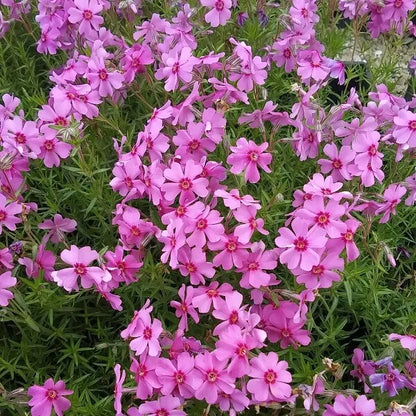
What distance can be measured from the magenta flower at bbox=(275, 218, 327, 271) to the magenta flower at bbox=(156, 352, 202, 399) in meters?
0.38

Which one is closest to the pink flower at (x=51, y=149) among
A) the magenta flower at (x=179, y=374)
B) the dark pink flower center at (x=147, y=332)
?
the dark pink flower center at (x=147, y=332)

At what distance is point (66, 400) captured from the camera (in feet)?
5.88

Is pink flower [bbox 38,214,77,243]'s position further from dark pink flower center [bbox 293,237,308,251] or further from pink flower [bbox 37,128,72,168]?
dark pink flower center [bbox 293,237,308,251]

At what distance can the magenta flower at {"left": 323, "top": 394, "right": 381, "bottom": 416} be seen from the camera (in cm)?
161

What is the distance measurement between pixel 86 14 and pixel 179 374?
5.05 feet

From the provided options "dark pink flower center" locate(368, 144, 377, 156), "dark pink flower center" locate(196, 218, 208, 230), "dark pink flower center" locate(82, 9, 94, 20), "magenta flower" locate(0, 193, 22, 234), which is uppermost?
"dark pink flower center" locate(82, 9, 94, 20)

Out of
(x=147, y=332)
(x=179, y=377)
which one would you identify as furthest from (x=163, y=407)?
(x=147, y=332)

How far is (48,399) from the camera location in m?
1.78

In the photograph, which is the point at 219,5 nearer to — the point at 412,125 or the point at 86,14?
the point at 86,14

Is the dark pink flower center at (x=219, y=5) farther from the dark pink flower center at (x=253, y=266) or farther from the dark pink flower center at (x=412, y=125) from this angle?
the dark pink flower center at (x=253, y=266)

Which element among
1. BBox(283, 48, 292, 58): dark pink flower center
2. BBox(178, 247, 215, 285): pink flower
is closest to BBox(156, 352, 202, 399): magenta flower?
BBox(178, 247, 215, 285): pink flower

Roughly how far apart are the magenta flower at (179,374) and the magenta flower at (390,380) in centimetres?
55

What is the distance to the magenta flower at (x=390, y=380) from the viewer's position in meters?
1.78

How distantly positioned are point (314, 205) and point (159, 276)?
57 cm
